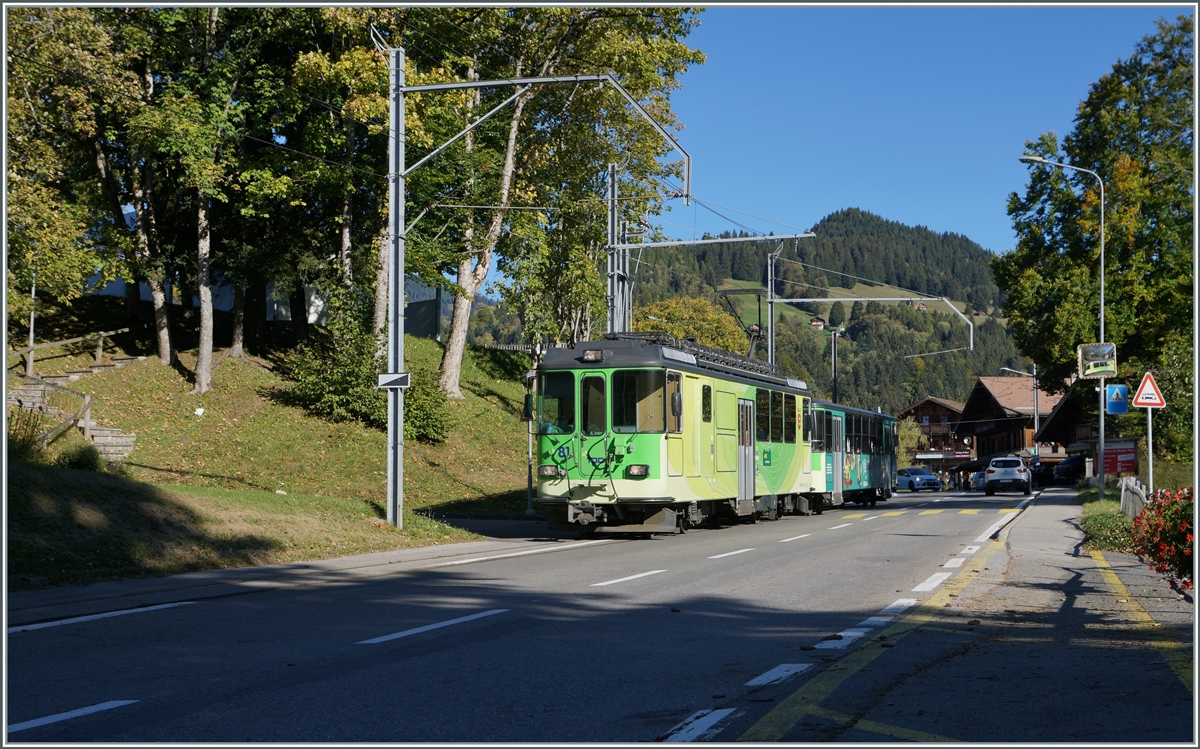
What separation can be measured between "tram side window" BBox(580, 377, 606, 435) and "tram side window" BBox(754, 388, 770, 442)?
18.7 ft

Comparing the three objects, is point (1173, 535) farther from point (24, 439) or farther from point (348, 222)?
point (348, 222)

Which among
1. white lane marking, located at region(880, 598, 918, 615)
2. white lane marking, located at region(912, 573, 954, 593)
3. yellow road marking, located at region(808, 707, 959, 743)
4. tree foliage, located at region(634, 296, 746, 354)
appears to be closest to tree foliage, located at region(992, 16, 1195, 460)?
white lane marking, located at region(912, 573, 954, 593)

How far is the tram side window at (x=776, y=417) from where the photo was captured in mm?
27438

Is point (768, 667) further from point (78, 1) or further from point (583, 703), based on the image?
point (78, 1)

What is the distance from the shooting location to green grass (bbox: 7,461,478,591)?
13.4 metres

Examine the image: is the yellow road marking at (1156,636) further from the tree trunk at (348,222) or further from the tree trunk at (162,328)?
the tree trunk at (162,328)

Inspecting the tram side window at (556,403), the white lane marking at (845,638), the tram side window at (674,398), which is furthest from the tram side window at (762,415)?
the white lane marking at (845,638)

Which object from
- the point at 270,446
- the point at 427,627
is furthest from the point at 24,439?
the point at 270,446

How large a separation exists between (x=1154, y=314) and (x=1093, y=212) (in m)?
4.44

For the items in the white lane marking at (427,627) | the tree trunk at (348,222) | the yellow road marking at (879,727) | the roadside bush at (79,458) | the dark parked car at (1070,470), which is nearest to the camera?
the yellow road marking at (879,727)

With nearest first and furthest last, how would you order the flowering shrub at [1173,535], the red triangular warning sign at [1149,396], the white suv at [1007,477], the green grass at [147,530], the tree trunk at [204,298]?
1. the flowering shrub at [1173,535]
2. the green grass at [147,530]
3. the red triangular warning sign at [1149,396]
4. the tree trunk at [204,298]
5. the white suv at [1007,477]

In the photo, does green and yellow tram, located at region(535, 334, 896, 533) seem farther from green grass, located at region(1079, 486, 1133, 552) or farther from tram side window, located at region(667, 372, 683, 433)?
green grass, located at region(1079, 486, 1133, 552)

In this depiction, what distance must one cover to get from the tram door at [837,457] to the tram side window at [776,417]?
6.40m

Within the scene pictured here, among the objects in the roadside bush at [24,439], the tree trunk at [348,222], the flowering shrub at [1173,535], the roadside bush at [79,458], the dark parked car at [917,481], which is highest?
the tree trunk at [348,222]
